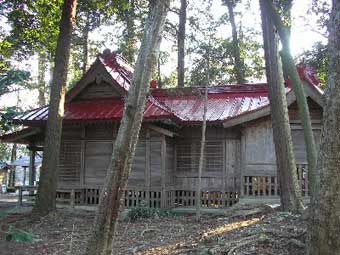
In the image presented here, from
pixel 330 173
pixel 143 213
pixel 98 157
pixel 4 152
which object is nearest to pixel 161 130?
pixel 98 157

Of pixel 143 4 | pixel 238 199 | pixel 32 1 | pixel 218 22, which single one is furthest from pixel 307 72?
pixel 218 22

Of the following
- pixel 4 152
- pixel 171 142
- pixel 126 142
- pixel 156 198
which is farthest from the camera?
pixel 4 152

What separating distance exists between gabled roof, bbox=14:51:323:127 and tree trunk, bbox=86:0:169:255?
21.6 ft

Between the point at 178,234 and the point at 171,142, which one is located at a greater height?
the point at 171,142

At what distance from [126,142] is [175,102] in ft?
37.1

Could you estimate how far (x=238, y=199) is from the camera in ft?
54.2

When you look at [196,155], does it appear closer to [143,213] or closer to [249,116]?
[249,116]

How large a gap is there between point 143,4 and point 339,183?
1701 cm

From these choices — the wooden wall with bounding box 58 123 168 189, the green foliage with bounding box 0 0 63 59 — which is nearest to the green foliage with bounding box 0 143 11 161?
the green foliage with bounding box 0 0 63 59

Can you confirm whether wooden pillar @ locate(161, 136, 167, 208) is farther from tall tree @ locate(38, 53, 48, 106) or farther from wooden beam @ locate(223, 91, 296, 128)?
tall tree @ locate(38, 53, 48, 106)

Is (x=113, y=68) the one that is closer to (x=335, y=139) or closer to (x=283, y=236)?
(x=283, y=236)

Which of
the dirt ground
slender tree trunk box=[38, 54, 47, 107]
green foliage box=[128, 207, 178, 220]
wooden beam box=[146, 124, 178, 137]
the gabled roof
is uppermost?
slender tree trunk box=[38, 54, 47, 107]

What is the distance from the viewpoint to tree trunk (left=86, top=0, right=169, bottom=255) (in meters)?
7.66

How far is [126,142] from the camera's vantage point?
25.6ft
